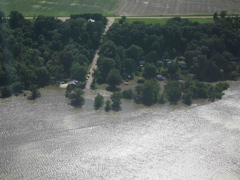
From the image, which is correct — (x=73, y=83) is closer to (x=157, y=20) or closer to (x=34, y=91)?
(x=34, y=91)

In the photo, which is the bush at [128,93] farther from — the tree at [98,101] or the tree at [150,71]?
the tree at [150,71]

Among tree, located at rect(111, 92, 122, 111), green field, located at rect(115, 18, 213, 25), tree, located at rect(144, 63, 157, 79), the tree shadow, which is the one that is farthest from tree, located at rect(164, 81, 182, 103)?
green field, located at rect(115, 18, 213, 25)

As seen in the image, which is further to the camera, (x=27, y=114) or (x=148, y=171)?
(x=27, y=114)

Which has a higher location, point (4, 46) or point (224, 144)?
point (4, 46)

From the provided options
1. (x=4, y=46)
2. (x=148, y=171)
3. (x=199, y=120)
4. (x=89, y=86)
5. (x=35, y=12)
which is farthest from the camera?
(x=35, y=12)

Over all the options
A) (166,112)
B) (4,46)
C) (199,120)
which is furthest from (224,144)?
(4,46)

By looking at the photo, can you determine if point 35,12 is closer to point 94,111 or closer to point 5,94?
point 5,94

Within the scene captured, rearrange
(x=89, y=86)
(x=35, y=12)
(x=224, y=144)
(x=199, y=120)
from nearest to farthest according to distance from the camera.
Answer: (x=224, y=144) → (x=199, y=120) → (x=89, y=86) → (x=35, y=12)

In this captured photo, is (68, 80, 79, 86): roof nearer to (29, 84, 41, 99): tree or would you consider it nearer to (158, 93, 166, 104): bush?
(29, 84, 41, 99): tree
